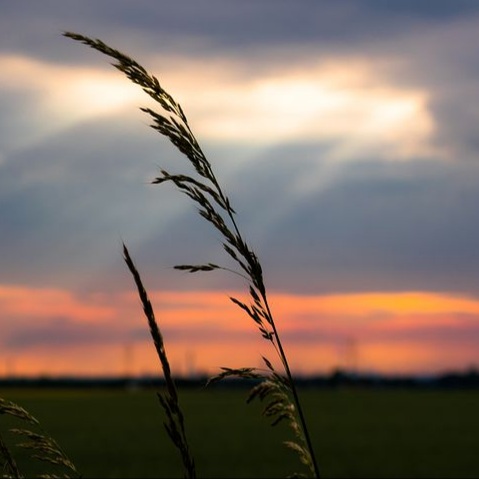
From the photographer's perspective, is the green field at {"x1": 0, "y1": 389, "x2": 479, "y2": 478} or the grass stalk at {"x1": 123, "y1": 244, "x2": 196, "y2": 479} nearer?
the grass stalk at {"x1": 123, "y1": 244, "x2": 196, "y2": 479}

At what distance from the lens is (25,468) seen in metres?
20.4

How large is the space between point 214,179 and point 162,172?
0.13 metres

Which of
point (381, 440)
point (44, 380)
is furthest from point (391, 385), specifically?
point (381, 440)

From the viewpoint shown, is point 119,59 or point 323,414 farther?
point 323,414

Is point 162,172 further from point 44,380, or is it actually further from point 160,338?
point 44,380

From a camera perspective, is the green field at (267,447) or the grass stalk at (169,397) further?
the green field at (267,447)

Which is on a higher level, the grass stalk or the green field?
the grass stalk

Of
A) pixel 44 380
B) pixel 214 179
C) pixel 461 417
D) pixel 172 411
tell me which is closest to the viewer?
pixel 172 411

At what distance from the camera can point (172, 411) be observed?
2121mm

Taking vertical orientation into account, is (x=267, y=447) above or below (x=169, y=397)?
below

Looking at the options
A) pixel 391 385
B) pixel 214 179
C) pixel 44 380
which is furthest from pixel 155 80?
pixel 391 385

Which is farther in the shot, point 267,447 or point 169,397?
point 267,447

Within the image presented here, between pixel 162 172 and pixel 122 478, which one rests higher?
pixel 162 172

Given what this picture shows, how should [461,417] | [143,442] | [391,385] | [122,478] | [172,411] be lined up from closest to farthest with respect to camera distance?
[172,411] → [122,478] → [143,442] → [461,417] → [391,385]
